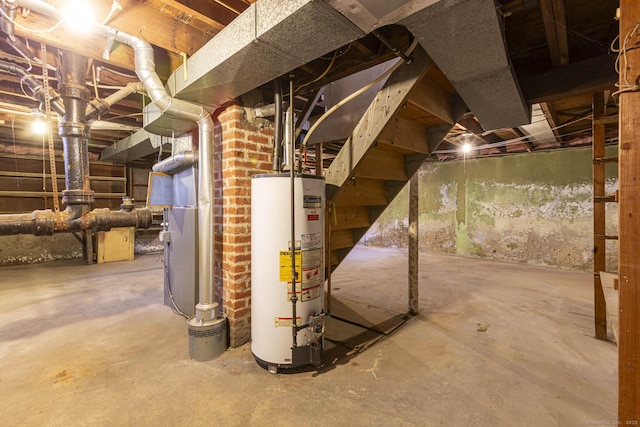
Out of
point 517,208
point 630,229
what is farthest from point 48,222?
point 517,208

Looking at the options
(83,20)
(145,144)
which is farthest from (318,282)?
(145,144)

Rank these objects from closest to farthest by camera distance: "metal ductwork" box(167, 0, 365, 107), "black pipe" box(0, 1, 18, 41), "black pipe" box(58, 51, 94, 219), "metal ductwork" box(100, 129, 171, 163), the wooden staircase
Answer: "metal ductwork" box(167, 0, 365, 107) → "black pipe" box(0, 1, 18, 41) → the wooden staircase → "black pipe" box(58, 51, 94, 219) → "metal ductwork" box(100, 129, 171, 163)

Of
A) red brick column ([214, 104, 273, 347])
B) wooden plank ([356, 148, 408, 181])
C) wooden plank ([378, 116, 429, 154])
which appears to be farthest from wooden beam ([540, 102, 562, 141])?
red brick column ([214, 104, 273, 347])

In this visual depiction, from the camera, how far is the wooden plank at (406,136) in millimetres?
2204

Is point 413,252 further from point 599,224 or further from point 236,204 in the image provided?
point 236,204

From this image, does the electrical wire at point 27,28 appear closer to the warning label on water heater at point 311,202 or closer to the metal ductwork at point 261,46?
the metal ductwork at point 261,46

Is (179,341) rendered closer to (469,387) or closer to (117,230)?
(469,387)

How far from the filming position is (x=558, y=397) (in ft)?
5.60

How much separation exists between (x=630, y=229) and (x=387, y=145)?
162cm

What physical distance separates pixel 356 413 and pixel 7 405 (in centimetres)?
200

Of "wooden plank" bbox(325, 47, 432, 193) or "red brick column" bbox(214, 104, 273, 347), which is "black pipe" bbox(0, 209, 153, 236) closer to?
"red brick column" bbox(214, 104, 273, 347)

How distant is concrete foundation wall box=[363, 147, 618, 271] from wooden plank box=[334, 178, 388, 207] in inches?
170

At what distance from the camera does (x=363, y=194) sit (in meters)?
2.71

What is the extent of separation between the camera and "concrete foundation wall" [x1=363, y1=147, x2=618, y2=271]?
5074 millimetres
